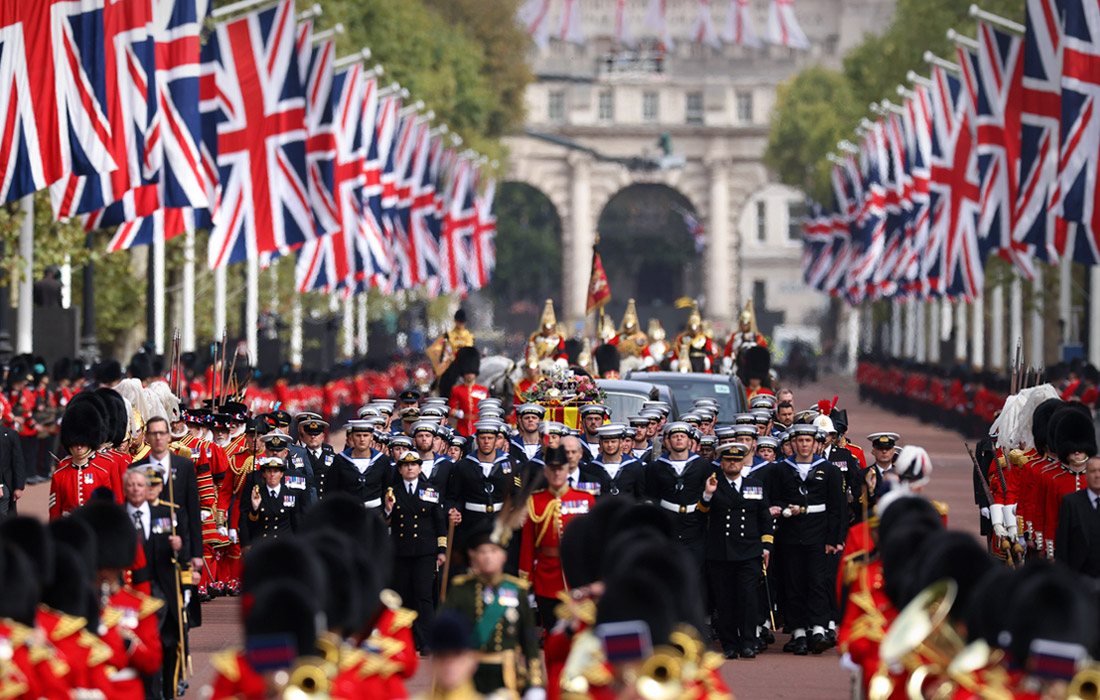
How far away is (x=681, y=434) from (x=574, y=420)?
14.3ft

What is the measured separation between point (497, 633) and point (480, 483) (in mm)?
5233

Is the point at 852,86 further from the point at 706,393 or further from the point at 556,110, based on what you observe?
the point at 706,393

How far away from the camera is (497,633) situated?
10.2 m

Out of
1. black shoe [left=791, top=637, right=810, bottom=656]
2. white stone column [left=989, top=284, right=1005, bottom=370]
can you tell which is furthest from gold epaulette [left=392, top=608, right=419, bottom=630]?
white stone column [left=989, top=284, right=1005, bottom=370]

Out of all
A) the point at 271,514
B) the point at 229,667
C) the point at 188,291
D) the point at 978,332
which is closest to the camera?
the point at 229,667

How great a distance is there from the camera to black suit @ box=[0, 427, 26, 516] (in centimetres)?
1692

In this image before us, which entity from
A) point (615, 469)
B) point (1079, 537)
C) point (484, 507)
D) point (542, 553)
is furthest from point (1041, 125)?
point (542, 553)

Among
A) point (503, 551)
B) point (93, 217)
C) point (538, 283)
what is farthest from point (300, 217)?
point (538, 283)

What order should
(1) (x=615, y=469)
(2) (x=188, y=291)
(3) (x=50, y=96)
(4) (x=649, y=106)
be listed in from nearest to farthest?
(1) (x=615, y=469), (3) (x=50, y=96), (2) (x=188, y=291), (4) (x=649, y=106)

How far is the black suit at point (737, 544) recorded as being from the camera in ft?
50.3

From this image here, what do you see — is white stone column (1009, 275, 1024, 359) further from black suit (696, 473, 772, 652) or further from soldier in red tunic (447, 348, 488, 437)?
black suit (696, 473, 772, 652)

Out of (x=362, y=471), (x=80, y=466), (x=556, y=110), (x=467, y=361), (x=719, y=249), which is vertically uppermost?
(x=556, y=110)

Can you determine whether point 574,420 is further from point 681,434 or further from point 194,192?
point 194,192

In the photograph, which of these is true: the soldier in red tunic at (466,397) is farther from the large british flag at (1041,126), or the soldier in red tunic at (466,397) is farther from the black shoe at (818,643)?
the black shoe at (818,643)
